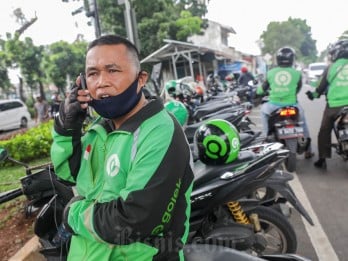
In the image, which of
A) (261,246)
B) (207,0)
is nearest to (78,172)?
(261,246)

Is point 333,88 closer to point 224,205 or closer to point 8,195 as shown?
point 224,205

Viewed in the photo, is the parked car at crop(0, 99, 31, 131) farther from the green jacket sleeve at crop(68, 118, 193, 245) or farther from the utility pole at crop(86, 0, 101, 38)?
the green jacket sleeve at crop(68, 118, 193, 245)

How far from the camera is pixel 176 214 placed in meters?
1.48

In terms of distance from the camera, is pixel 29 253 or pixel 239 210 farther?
pixel 29 253

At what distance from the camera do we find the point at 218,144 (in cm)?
272

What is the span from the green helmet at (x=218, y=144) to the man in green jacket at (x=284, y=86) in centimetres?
262

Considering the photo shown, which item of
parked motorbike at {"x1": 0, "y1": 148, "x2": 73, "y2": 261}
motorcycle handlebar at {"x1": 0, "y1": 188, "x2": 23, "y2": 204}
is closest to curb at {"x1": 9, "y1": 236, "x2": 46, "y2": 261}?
parked motorbike at {"x1": 0, "y1": 148, "x2": 73, "y2": 261}

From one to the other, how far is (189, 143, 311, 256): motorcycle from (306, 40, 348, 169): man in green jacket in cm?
258

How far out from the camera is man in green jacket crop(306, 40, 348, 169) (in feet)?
15.9

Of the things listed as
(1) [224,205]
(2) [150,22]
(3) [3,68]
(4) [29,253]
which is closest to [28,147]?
(4) [29,253]

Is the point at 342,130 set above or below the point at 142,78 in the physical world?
below

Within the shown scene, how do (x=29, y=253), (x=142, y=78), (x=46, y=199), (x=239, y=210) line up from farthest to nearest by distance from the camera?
(x=29, y=253) → (x=239, y=210) → (x=46, y=199) → (x=142, y=78)

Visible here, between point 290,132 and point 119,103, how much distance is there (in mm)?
3953

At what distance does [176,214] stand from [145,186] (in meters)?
0.25
